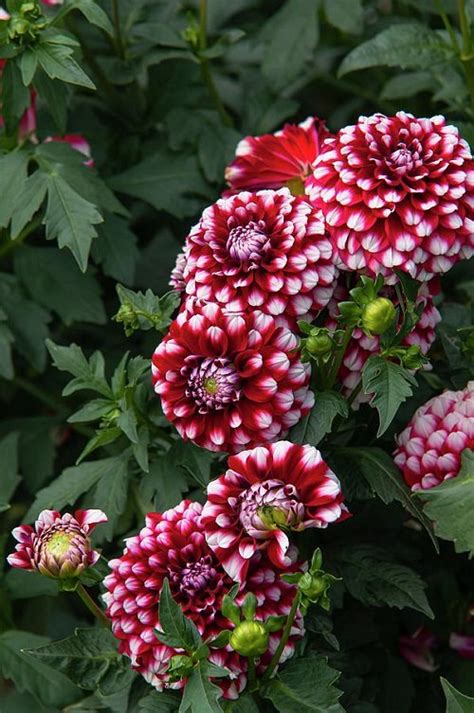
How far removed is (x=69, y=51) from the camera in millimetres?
1230

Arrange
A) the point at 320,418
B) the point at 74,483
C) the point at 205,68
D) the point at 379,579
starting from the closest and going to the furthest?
the point at 320,418
the point at 379,579
the point at 74,483
the point at 205,68

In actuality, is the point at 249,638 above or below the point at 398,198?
below

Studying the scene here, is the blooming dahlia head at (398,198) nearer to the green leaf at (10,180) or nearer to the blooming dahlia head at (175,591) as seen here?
the blooming dahlia head at (175,591)

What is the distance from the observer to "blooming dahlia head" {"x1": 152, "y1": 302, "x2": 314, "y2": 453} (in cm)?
97

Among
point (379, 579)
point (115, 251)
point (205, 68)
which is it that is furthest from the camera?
point (205, 68)

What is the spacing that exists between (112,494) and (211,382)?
253mm

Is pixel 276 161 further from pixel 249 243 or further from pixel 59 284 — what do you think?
pixel 59 284

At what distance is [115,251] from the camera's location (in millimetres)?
1462

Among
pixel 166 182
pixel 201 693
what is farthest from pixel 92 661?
pixel 166 182

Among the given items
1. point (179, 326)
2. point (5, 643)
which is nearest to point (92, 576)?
point (179, 326)

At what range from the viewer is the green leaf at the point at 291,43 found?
1.67 m

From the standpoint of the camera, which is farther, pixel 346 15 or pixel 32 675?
pixel 346 15

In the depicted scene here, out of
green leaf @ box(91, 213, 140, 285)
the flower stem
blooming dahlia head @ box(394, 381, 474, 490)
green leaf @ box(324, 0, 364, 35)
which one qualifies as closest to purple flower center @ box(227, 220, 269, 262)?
blooming dahlia head @ box(394, 381, 474, 490)

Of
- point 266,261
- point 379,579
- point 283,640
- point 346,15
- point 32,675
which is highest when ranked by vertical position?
point 266,261
